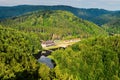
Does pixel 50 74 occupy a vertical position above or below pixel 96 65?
above

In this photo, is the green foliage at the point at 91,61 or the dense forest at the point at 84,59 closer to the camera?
the dense forest at the point at 84,59

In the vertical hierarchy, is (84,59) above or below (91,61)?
above

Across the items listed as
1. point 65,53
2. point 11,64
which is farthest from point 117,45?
point 11,64

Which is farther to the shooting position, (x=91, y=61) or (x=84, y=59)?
(x=91, y=61)

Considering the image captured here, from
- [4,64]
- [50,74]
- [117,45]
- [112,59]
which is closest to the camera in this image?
[50,74]

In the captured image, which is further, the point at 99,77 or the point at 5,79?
the point at 99,77

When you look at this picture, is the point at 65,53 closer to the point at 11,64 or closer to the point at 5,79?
the point at 11,64

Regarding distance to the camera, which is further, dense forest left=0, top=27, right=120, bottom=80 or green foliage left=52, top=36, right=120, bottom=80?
green foliage left=52, top=36, right=120, bottom=80

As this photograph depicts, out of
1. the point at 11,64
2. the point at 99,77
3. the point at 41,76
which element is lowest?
the point at 99,77
